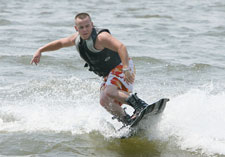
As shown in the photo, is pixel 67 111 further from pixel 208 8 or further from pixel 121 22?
pixel 208 8

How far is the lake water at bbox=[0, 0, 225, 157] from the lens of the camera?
20.4 ft

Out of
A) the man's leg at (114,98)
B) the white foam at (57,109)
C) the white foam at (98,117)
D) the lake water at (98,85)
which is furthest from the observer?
the white foam at (57,109)

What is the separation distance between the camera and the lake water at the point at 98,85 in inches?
Result: 245

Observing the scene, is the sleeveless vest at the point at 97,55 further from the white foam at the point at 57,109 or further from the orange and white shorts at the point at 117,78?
the white foam at the point at 57,109

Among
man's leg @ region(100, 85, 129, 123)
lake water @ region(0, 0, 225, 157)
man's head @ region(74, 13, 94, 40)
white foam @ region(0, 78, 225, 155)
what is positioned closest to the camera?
man's head @ region(74, 13, 94, 40)

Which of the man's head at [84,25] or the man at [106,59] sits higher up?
the man's head at [84,25]

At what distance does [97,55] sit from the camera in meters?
6.07

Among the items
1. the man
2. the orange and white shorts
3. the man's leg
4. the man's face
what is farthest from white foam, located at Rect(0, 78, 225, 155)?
the man's face

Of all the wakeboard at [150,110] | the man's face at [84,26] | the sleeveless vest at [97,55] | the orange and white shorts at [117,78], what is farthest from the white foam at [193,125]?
the man's face at [84,26]

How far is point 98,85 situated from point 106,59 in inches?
152

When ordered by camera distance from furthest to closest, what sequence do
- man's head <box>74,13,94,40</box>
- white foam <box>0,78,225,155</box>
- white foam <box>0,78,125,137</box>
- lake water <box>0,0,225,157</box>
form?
white foam <box>0,78,125,137</box>
white foam <box>0,78,225,155</box>
lake water <box>0,0,225,157</box>
man's head <box>74,13,94,40</box>

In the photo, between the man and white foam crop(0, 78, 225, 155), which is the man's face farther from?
white foam crop(0, 78, 225, 155)

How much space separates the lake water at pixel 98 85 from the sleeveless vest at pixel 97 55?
0.87 m

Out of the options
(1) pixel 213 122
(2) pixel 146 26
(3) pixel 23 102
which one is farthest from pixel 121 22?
(1) pixel 213 122
